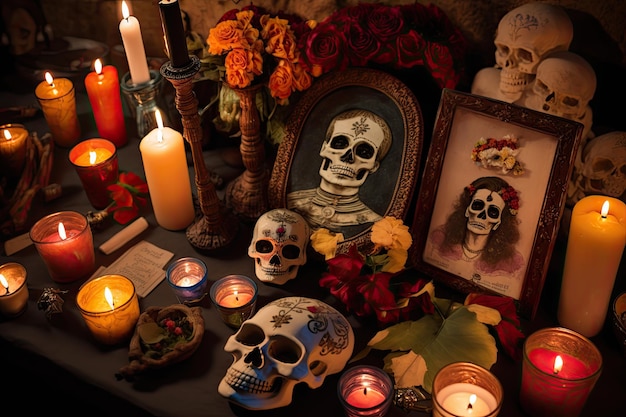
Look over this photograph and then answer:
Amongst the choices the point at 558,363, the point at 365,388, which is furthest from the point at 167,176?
the point at 558,363

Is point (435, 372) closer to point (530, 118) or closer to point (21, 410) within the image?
point (530, 118)

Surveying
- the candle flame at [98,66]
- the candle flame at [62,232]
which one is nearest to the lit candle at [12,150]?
the candle flame at [98,66]

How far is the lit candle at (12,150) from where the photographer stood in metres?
1.51

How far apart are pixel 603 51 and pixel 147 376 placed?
3.53ft

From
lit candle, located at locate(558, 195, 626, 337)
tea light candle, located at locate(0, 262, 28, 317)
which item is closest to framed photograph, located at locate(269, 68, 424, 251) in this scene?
lit candle, located at locate(558, 195, 626, 337)

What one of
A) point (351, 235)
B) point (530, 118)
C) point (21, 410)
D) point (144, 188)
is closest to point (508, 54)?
point (530, 118)

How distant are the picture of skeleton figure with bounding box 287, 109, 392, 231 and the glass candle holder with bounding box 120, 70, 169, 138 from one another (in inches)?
20.3

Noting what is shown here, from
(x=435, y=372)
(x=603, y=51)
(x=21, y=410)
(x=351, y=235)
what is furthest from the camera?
(x=21, y=410)

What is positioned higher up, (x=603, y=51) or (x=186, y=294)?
(x=603, y=51)

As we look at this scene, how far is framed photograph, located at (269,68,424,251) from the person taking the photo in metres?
1.30

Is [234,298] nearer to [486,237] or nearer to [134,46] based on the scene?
[486,237]

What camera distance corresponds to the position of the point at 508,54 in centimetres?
119

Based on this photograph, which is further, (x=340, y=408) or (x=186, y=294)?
(x=186, y=294)

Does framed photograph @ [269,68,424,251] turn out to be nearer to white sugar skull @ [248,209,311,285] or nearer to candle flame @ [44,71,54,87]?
white sugar skull @ [248,209,311,285]
